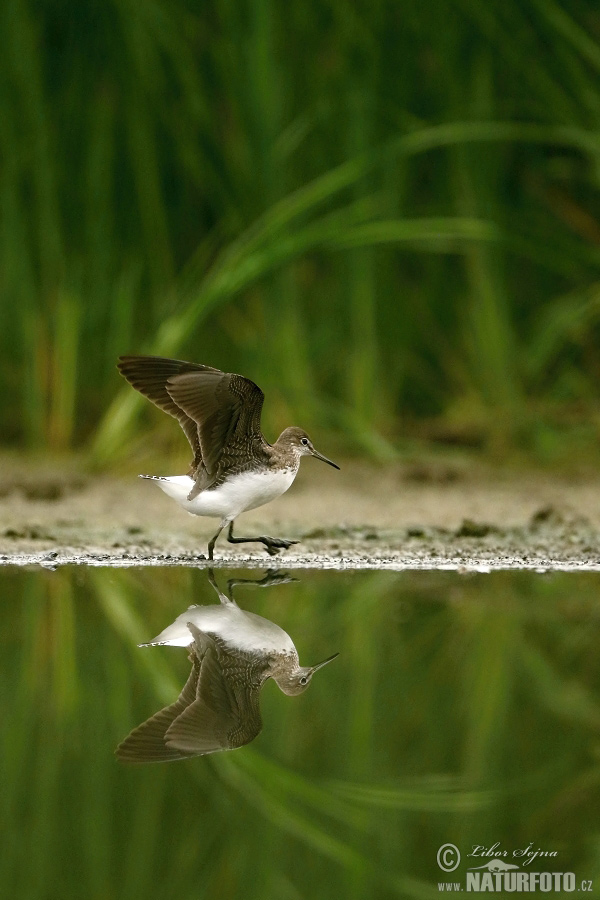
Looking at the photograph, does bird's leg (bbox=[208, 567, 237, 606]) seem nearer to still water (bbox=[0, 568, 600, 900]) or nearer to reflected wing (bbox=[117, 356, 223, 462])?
still water (bbox=[0, 568, 600, 900])

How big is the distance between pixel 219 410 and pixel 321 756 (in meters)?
2.03

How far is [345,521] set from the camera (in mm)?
5152

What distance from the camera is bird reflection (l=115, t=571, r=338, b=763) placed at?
225 cm

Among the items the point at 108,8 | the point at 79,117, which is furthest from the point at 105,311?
the point at 108,8

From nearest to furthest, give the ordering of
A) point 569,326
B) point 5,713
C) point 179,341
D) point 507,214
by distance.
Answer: point 5,713, point 179,341, point 569,326, point 507,214

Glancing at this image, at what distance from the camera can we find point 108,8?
19.6 feet

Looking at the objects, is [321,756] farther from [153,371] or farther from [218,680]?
[153,371]

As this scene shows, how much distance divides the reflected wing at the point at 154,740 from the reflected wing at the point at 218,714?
0.01m

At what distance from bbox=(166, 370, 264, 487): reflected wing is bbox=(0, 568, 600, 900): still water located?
0.66 metres

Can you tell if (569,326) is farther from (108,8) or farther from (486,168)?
(108,8)

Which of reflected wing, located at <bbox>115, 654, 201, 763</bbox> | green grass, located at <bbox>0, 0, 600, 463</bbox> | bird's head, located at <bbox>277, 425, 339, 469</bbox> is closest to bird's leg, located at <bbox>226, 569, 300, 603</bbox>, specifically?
bird's head, located at <bbox>277, 425, 339, 469</bbox>

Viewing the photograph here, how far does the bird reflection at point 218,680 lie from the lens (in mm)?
2246

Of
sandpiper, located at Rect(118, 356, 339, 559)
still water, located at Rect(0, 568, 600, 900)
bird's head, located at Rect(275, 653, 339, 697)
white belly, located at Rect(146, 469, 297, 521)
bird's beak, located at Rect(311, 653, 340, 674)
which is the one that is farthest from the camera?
white belly, located at Rect(146, 469, 297, 521)

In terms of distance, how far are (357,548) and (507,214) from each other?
232cm
